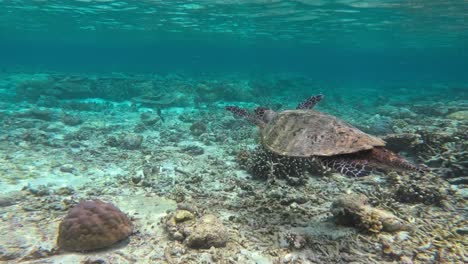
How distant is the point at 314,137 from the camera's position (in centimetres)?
456

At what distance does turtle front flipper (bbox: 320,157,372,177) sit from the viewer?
3.95m

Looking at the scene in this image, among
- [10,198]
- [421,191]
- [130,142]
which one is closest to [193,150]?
[130,142]

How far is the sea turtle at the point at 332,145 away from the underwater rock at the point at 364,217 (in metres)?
0.99

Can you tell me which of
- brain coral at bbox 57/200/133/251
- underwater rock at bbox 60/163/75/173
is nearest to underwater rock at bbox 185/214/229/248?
brain coral at bbox 57/200/133/251

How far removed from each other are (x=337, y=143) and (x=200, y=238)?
254 centimetres

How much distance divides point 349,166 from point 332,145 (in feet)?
1.33

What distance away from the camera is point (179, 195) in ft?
20.7

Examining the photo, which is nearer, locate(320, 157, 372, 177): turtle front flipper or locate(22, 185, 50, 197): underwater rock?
locate(320, 157, 372, 177): turtle front flipper

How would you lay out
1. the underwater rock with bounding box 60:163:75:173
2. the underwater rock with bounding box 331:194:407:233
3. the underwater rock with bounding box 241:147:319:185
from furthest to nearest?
the underwater rock with bounding box 60:163:75:173
the underwater rock with bounding box 241:147:319:185
the underwater rock with bounding box 331:194:407:233

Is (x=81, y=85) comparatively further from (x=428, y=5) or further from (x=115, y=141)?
(x=428, y=5)

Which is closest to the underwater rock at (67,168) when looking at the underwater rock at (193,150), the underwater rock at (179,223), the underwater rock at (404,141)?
the underwater rock at (193,150)

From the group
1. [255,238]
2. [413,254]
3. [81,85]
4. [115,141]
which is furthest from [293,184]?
[81,85]

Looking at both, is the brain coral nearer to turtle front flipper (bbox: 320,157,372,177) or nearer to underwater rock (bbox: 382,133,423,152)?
turtle front flipper (bbox: 320,157,372,177)

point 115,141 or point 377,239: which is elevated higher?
point 377,239
